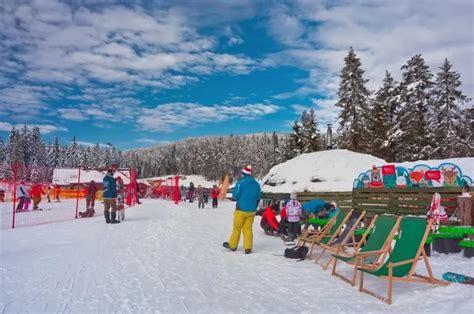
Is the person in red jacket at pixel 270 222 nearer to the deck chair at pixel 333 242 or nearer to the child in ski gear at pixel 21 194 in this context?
the deck chair at pixel 333 242

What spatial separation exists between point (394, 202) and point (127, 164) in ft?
477

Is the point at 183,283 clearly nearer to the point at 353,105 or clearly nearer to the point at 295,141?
the point at 353,105

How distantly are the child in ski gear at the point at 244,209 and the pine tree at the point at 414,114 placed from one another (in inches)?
942

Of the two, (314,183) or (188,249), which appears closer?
(188,249)

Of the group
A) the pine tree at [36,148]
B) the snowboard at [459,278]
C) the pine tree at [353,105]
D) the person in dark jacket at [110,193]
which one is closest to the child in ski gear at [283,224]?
the snowboard at [459,278]

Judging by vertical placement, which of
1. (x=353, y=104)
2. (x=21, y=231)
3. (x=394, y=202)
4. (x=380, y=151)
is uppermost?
(x=353, y=104)

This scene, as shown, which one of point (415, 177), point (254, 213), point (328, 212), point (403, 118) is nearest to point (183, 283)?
point (254, 213)

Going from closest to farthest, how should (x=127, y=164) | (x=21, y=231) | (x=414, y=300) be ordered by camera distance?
1. (x=414, y=300)
2. (x=21, y=231)
3. (x=127, y=164)

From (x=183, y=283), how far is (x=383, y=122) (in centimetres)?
3089

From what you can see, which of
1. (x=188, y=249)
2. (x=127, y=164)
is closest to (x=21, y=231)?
(x=188, y=249)

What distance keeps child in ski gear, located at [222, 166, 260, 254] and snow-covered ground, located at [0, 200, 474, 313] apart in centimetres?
33

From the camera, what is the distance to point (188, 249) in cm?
866

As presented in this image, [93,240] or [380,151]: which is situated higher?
[380,151]

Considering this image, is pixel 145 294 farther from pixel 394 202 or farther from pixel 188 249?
pixel 394 202
